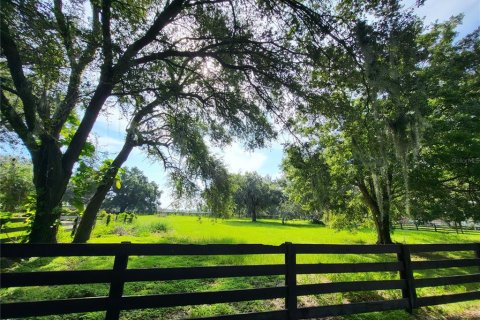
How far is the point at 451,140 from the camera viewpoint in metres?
9.20

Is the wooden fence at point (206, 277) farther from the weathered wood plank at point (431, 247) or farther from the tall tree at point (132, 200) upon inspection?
the tall tree at point (132, 200)

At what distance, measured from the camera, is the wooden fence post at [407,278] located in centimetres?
470

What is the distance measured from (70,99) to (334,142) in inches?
293

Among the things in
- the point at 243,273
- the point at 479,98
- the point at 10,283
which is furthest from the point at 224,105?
the point at 479,98

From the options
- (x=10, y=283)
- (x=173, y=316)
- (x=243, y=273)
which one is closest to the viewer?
(x=10, y=283)

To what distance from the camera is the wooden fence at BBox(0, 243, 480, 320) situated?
2.95 metres

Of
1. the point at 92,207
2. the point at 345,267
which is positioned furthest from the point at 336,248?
the point at 92,207

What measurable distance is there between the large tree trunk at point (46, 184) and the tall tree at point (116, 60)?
0.03 metres

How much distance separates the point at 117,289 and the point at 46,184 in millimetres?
5268

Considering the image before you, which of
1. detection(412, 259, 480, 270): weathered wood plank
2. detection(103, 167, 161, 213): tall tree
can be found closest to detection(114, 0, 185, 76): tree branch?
detection(412, 259, 480, 270): weathered wood plank

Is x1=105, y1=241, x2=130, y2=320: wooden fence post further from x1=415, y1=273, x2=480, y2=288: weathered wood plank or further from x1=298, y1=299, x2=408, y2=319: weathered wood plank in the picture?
x1=415, y1=273, x2=480, y2=288: weathered wood plank

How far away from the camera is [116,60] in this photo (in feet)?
18.2

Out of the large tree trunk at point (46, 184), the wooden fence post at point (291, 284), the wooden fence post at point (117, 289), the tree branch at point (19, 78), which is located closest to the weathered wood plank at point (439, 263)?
the wooden fence post at point (291, 284)

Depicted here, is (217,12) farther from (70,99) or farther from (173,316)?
(173,316)
